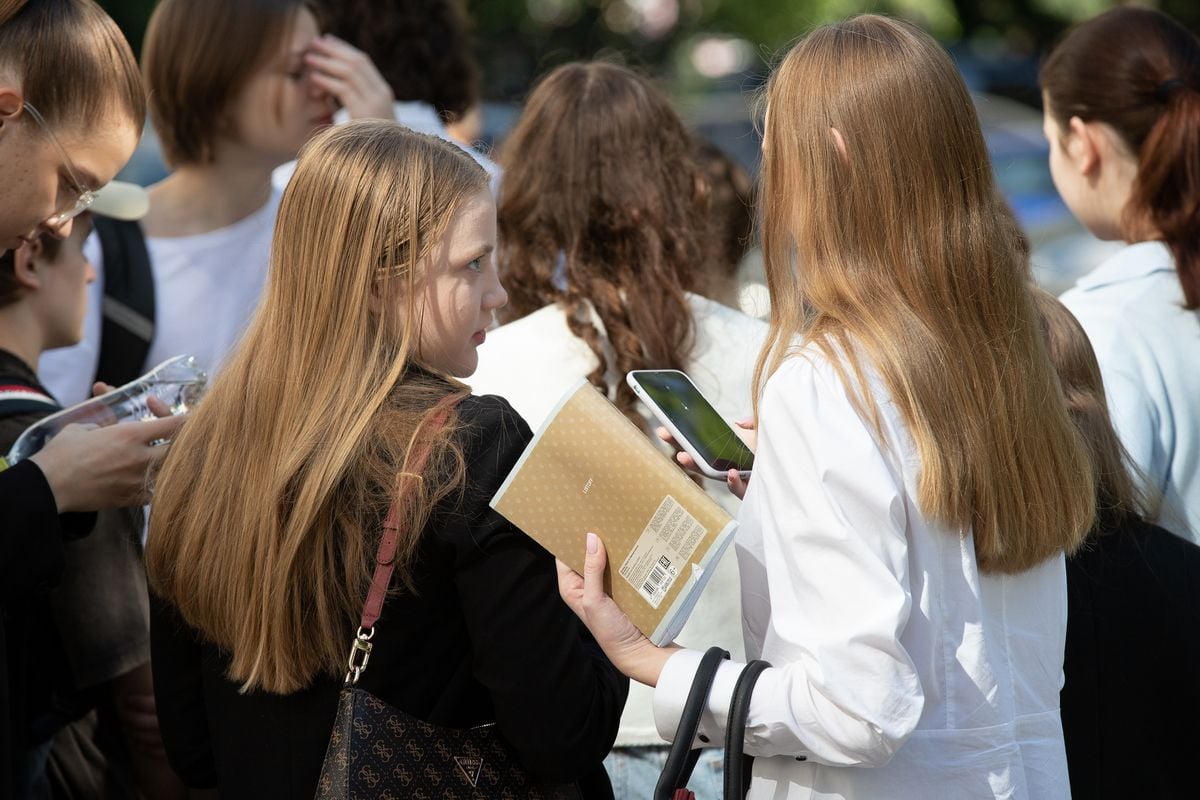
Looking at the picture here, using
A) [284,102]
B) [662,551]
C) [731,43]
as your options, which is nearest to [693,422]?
[662,551]

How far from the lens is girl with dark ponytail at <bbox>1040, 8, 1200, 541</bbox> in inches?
118

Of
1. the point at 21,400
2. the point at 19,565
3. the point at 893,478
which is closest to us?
the point at 893,478

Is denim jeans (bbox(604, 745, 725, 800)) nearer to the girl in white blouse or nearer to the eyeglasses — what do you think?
the girl in white blouse

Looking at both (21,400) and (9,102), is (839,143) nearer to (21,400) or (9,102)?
(9,102)

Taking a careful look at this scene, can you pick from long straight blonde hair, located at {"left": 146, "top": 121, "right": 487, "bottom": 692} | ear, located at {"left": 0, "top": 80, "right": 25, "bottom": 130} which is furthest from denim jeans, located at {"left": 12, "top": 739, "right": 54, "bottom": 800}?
ear, located at {"left": 0, "top": 80, "right": 25, "bottom": 130}

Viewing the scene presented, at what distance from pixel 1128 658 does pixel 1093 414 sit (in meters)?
0.46

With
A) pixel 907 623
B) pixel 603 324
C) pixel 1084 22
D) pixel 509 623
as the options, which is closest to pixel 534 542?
pixel 509 623

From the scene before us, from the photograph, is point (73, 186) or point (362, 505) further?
point (73, 186)

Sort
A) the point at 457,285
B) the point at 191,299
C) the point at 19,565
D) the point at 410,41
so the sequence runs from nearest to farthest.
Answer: the point at 457,285 → the point at 19,565 → the point at 191,299 → the point at 410,41

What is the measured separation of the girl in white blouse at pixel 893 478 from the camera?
5.85 feet

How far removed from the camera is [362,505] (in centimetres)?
193

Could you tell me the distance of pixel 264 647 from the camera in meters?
1.95

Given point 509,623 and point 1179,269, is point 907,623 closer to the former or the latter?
point 509,623

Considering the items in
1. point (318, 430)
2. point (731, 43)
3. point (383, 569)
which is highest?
point (318, 430)
